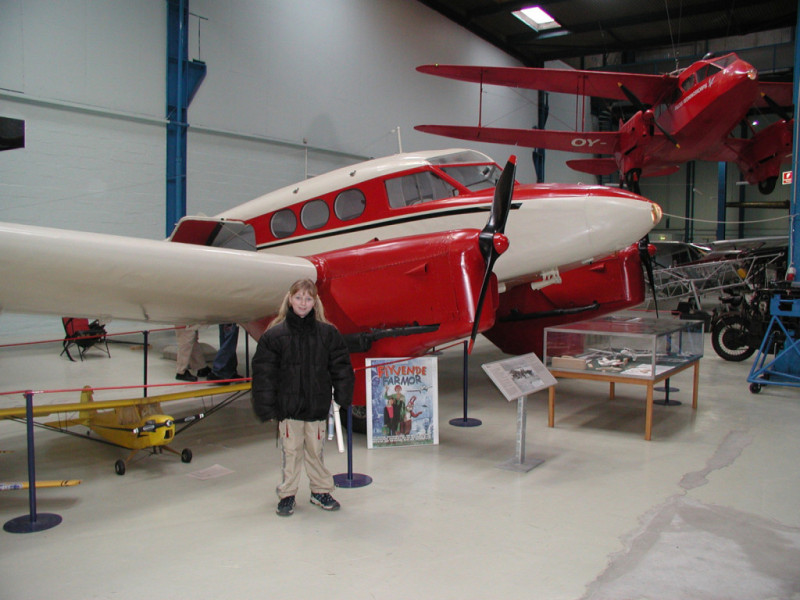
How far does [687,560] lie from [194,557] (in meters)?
3.09

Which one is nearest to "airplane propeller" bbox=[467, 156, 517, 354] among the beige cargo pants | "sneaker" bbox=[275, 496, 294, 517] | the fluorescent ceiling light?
the beige cargo pants

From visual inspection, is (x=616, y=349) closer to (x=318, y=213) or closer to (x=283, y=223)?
(x=318, y=213)

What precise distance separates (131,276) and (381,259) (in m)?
2.30

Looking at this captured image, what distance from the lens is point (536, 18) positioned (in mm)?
24047

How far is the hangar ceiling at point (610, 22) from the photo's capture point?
22.4 m

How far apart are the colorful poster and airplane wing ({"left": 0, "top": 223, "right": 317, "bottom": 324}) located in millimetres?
1352

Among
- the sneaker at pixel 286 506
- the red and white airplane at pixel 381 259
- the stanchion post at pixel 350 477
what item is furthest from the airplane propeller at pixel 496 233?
the sneaker at pixel 286 506

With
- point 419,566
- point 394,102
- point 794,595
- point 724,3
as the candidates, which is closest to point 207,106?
point 394,102

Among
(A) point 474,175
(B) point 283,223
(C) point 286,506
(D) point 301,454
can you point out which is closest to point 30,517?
(C) point 286,506

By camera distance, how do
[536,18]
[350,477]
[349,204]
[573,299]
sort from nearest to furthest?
[350,477] → [349,204] → [573,299] → [536,18]

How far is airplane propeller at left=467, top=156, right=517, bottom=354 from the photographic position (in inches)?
206

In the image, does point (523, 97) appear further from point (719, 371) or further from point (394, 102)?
point (719, 371)

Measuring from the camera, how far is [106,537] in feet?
12.9

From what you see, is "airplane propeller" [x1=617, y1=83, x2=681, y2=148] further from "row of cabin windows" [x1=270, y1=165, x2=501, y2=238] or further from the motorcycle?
"row of cabin windows" [x1=270, y1=165, x2=501, y2=238]
